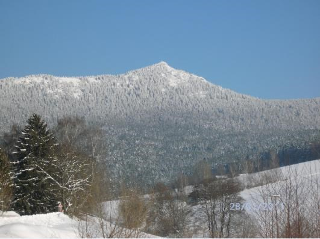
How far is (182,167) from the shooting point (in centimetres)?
15525


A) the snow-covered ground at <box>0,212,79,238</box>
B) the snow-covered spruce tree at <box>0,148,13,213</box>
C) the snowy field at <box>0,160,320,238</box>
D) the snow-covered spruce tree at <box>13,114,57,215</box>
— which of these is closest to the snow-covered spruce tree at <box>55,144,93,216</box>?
the snow-covered spruce tree at <box>13,114,57,215</box>

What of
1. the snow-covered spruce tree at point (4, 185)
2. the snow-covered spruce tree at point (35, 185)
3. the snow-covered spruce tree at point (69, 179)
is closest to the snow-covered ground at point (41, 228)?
the snow-covered spruce tree at point (4, 185)

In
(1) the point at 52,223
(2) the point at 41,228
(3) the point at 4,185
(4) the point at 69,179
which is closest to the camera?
(2) the point at 41,228

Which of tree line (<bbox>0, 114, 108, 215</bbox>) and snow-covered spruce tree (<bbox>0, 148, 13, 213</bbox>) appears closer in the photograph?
snow-covered spruce tree (<bbox>0, 148, 13, 213</bbox>)

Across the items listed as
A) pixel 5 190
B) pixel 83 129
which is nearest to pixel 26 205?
pixel 5 190

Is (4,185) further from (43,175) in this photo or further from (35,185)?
(43,175)

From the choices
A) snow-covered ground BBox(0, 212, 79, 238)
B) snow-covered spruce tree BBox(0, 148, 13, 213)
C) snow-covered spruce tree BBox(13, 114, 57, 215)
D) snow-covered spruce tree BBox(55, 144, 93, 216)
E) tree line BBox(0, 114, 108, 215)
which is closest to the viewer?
snow-covered ground BBox(0, 212, 79, 238)

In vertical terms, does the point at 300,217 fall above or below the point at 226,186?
below

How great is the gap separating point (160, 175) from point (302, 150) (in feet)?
131

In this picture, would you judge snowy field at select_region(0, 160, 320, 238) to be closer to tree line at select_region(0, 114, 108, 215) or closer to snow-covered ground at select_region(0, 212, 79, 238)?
snow-covered ground at select_region(0, 212, 79, 238)

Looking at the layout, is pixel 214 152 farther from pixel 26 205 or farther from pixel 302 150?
pixel 26 205

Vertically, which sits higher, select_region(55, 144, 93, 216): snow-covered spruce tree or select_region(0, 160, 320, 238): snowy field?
select_region(55, 144, 93, 216): snow-covered spruce tree

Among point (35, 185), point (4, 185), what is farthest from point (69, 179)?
point (4, 185)

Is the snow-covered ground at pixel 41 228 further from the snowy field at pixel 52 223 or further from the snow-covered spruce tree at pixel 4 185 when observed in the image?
the snow-covered spruce tree at pixel 4 185
